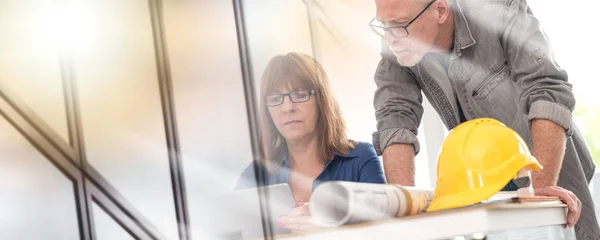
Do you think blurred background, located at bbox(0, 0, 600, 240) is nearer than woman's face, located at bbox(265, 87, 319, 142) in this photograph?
Yes

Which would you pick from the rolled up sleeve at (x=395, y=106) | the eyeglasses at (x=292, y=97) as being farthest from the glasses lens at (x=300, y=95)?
the rolled up sleeve at (x=395, y=106)

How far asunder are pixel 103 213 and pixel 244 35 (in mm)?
1088

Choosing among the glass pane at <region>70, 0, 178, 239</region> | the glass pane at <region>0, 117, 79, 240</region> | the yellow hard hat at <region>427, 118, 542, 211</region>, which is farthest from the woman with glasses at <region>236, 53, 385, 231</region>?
the yellow hard hat at <region>427, 118, 542, 211</region>

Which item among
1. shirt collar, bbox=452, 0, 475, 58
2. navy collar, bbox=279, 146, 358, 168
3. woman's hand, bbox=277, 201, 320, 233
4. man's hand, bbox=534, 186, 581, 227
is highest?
shirt collar, bbox=452, 0, 475, 58

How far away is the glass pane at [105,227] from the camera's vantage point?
6.95 feet

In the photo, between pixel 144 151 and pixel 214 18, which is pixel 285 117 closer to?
pixel 144 151

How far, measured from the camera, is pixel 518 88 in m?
1.87

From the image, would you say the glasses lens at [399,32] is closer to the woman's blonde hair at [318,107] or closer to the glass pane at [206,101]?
the woman's blonde hair at [318,107]

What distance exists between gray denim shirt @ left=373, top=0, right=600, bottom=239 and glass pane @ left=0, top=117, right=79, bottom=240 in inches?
33.6

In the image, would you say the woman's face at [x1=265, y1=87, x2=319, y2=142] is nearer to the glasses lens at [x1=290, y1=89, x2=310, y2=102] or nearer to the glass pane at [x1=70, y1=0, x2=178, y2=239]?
the glasses lens at [x1=290, y1=89, x2=310, y2=102]

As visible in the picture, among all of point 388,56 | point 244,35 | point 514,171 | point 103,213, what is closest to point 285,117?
point 388,56

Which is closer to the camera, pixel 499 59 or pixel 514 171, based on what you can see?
pixel 514 171

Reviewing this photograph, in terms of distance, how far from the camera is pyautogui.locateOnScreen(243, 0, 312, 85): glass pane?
117 inches

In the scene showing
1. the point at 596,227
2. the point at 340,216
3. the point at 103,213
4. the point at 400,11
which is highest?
the point at 400,11
